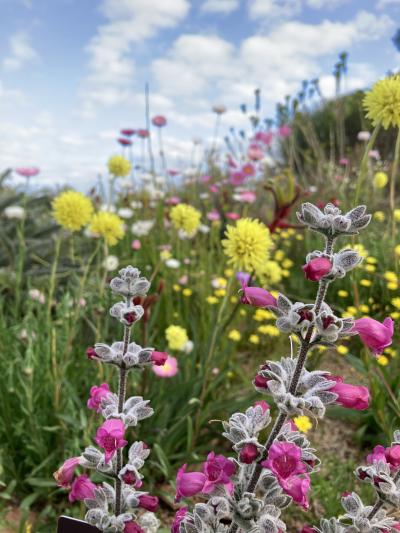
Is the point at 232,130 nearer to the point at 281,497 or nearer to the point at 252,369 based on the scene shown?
the point at 252,369

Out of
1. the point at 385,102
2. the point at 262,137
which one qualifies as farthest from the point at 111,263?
the point at 262,137

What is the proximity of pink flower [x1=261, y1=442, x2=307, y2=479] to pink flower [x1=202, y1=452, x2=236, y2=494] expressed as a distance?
5.7 inches

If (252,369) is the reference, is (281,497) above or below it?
above

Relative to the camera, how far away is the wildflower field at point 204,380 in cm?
96

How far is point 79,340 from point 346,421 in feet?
5.09

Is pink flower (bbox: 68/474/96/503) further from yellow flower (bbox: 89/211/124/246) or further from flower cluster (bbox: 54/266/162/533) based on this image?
yellow flower (bbox: 89/211/124/246)

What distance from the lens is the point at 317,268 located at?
0.85 m

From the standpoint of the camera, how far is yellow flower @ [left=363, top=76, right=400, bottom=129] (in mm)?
1918

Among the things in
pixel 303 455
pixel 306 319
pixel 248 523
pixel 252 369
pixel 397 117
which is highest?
pixel 397 117

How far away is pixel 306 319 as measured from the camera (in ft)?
2.97

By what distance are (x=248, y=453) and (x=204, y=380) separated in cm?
144

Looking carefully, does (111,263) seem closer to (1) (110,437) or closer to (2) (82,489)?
(2) (82,489)

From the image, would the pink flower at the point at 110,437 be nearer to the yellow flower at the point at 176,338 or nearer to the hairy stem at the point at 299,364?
the hairy stem at the point at 299,364

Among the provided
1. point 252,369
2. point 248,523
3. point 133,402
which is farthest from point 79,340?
point 248,523
